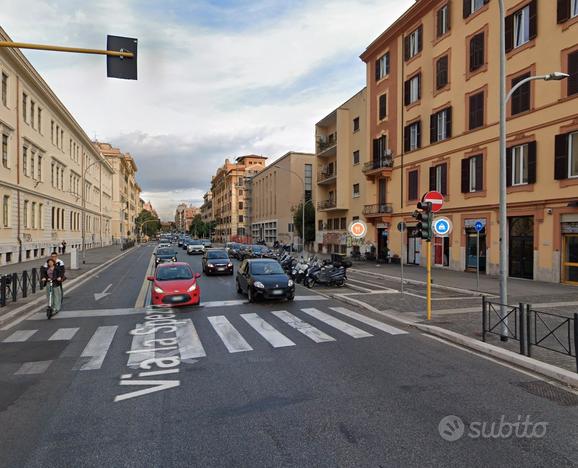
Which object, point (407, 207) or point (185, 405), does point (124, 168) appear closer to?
point (407, 207)

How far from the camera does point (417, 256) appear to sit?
30.5 meters

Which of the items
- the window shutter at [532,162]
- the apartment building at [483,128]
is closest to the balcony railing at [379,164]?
the apartment building at [483,128]

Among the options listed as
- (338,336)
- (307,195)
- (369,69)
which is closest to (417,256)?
(369,69)

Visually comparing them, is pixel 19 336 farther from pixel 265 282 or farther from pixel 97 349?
pixel 265 282

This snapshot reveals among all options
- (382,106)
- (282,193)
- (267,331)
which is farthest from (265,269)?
(282,193)

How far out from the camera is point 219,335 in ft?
31.2

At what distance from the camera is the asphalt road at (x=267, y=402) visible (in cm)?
423

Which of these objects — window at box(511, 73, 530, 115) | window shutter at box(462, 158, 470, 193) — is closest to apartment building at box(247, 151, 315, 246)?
window shutter at box(462, 158, 470, 193)

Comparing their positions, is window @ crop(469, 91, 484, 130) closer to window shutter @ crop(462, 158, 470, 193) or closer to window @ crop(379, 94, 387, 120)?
window shutter @ crop(462, 158, 470, 193)

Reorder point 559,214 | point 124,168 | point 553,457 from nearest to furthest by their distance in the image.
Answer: point 553,457, point 559,214, point 124,168

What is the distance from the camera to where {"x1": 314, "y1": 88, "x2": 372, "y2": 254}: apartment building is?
Result: 1446 inches

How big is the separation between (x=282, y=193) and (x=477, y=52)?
145 ft

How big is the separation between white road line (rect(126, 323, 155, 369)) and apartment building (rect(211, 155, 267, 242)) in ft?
255

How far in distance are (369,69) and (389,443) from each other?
121ft
